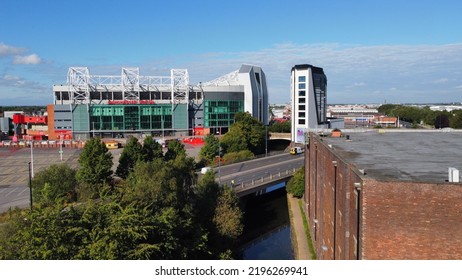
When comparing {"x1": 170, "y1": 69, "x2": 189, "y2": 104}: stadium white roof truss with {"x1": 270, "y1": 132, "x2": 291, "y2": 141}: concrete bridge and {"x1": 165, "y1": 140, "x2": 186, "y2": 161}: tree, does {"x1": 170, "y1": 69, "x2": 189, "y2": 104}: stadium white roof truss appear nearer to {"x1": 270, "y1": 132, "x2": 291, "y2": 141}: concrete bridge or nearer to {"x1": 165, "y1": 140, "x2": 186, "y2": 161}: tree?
{"x1": 270, "y1": 132, "x2": 291, "y2": 141}: concrete bridge

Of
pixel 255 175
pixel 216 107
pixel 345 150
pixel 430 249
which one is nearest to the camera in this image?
pixel 430 249

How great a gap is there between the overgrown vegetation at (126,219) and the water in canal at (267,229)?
5.07 meters

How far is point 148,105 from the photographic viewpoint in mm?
107000

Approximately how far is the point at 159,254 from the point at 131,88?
295 ft

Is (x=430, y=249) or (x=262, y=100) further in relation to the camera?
(x=262, y=100)

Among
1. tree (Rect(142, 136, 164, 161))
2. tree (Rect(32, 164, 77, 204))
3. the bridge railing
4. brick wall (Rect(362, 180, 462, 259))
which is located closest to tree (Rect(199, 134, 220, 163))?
tree (Rect(142, 136, 164, 161))

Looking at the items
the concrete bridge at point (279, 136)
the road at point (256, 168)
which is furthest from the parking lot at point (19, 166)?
the concrete bridge at point (279, 136)

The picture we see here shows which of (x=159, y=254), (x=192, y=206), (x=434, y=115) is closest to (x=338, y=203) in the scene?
(x=159, y=254)

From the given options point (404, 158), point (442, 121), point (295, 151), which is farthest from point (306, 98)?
point (404, 158)

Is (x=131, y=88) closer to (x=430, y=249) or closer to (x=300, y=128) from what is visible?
(x=300, y=128)

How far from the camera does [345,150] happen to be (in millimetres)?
27328

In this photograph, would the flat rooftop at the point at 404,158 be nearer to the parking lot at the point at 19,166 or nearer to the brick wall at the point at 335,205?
the brick wall at the point at 335,205

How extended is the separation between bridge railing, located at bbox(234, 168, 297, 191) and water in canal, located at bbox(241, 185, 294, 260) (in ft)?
11.0

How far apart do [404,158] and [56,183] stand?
102 feet
